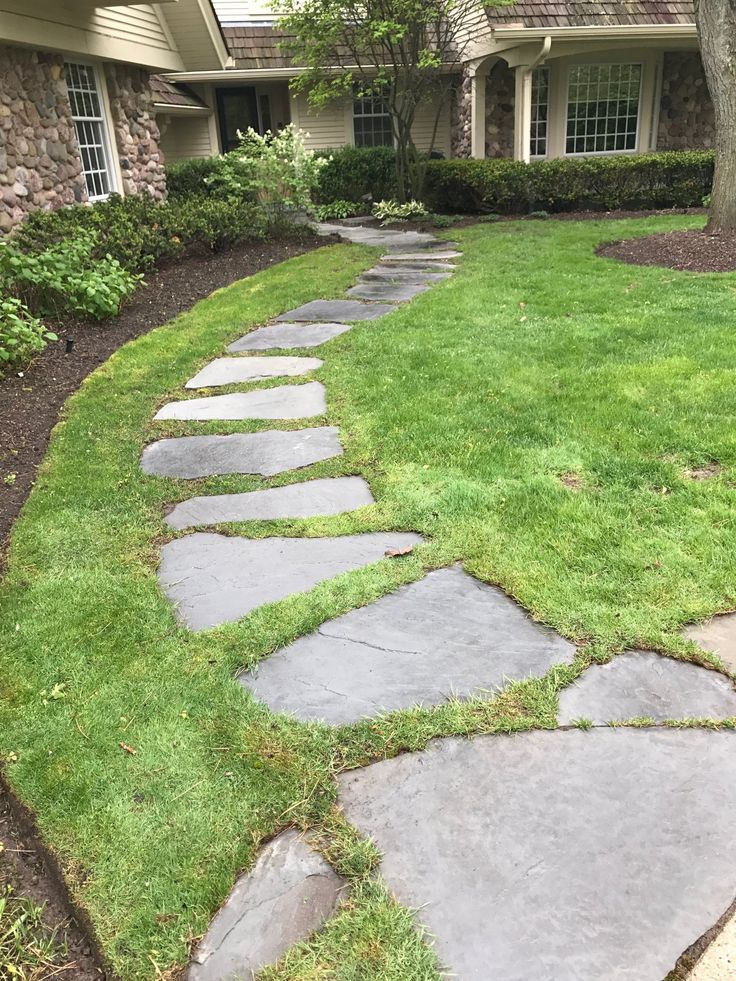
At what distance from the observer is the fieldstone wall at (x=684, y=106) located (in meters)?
15.2

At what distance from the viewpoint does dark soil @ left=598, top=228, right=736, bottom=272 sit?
24.6 ft

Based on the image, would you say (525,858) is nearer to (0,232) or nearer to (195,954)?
(195,954)

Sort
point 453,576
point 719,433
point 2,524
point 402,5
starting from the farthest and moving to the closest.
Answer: point 402,5 → point 719,433 → point 2,524 → point 453,576

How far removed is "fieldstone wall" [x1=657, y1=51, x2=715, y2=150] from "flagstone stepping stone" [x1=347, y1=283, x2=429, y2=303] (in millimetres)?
→ 10977

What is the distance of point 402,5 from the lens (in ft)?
34.9

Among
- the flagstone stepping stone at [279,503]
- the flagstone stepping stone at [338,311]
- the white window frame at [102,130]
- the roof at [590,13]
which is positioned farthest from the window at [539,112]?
the flagstone stepping stone at [279,503]

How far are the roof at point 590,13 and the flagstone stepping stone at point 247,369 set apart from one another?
9095mm

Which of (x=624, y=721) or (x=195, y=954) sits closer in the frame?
(x=195, y=954)

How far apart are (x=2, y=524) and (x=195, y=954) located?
2364mm

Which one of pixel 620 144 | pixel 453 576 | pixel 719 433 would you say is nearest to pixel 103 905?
pixel 453 576

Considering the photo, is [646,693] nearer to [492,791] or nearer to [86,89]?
[492,791]

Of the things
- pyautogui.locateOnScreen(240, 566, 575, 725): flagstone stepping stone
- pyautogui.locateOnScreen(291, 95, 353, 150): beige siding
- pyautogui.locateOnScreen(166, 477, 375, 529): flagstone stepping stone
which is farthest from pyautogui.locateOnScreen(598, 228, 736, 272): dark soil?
pyautogui.locateOnScreen(291, 95, 353, 150): beige siding

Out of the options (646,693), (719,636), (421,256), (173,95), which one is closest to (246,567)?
(646,693)

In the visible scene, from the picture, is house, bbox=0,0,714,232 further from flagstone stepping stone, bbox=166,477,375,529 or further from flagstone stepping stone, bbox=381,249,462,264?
flagstone stepping stone, bbox=166,477,375,529
